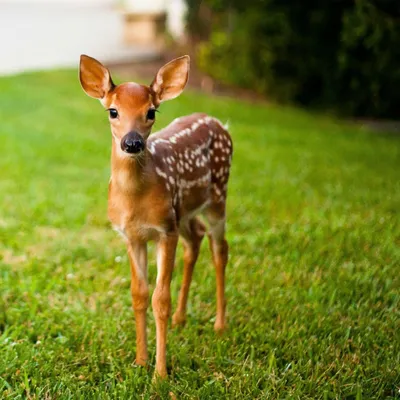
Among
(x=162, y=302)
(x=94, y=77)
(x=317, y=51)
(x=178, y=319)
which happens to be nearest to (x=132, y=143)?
(x=94, y=77)

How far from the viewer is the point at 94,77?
3.31m

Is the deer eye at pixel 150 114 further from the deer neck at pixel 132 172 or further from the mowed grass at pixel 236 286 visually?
the mowed grass at pixel 236 286

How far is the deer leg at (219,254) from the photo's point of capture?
13.1 ft

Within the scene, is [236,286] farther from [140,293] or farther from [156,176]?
[156,176]

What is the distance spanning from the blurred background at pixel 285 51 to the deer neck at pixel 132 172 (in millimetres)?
7124

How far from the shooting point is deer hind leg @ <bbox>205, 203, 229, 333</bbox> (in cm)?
398

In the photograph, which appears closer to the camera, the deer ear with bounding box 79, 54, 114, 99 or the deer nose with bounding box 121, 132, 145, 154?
the deer nose with bounding box 121, 132, 145, 154

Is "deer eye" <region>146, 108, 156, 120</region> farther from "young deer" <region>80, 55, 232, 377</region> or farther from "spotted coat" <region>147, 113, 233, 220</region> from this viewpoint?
"spotted coat" <region>147, 113, 233, 220</region>

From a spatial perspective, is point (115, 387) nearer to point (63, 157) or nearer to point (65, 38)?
point (63, 157)

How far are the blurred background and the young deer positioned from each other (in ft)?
21.4

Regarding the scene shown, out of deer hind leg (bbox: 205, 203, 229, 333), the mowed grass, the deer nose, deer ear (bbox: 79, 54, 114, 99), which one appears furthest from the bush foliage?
the deer nose

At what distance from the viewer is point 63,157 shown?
812cm

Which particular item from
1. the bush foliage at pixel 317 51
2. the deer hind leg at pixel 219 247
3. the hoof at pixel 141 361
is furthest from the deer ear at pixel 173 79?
the bush foliage at pixel 317 51

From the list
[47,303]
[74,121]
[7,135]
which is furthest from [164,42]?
[47,303]
